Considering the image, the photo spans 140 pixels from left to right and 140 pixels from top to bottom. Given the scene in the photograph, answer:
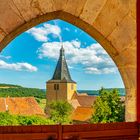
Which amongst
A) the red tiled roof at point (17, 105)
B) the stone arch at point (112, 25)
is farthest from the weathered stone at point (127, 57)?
the red tiled roof at point (17, 105)

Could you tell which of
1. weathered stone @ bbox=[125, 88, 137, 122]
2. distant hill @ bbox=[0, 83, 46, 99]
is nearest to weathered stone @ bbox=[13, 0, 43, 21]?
weathered stone @ bbox=[125, 88, 137, 122]

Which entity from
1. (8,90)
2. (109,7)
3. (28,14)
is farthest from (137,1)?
(8,90)

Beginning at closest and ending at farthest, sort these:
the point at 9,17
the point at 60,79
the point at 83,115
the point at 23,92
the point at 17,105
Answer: the point at 9,17 < the point at 23,92 < the point at 83,115 < the point at 17,105 < the point at 60,79

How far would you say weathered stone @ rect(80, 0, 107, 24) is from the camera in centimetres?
184

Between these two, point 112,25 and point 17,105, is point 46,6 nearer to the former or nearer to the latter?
point 112,25

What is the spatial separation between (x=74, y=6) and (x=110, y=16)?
0.21 metres

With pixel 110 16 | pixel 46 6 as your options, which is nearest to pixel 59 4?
pixel 46 6

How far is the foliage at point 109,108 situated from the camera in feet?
6.69

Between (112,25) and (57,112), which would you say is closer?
(112,25)

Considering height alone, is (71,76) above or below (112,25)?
below

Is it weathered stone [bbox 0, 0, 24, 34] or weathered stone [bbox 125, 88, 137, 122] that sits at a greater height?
weathered stone [bbox 0, 0, 24, 34]

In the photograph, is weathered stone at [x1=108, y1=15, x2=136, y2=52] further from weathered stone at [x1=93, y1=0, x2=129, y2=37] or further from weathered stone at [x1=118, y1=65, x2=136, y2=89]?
weathered stone at [x1=118, y1=65, x2=136, y2=89]

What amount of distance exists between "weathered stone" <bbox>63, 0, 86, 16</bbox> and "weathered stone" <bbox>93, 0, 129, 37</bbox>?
0.11m

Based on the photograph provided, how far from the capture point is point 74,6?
5.96ft
